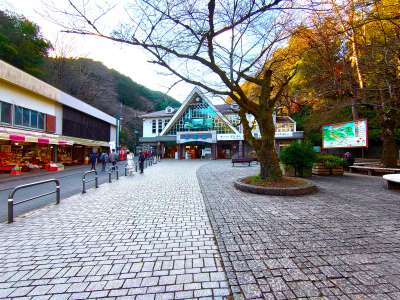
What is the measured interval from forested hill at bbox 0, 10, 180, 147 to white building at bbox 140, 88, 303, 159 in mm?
5535

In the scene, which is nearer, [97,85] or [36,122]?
[36,122]

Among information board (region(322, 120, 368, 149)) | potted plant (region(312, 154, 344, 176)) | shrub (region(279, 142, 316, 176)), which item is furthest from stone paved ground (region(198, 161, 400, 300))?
information board (region(322, 120, 368, 149))

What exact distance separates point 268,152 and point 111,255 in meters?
6.85

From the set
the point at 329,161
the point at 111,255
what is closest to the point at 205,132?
the point at 329,161

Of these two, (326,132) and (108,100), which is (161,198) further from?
(108,100)

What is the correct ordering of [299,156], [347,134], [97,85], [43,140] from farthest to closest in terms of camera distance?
1. [97,85]
2. [43,140]
3. [347,134]
4. [299,156]

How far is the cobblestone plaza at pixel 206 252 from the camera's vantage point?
2.60 m

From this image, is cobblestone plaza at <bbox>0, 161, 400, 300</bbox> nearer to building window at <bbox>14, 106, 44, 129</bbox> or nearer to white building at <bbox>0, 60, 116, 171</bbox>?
white building at <bbox>0, 60, 116, 171</bbox>

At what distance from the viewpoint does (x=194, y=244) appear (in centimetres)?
386

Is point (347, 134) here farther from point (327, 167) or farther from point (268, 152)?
point (268, 152)

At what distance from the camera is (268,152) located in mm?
8844

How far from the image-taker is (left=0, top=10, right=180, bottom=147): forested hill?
24.8 metres

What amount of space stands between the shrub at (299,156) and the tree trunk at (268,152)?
9.81ft

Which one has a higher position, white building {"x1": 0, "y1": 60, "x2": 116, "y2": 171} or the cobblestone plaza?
white building {"x1": 0, "y1": 60, "x2": 116, "y2": 171}
